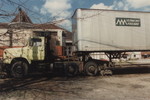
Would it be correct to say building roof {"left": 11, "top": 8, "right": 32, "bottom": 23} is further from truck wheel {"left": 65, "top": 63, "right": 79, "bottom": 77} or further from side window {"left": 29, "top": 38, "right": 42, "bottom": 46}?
truck wheel {"left": 65, "top": 63, "right": 79, "bottom": 77}

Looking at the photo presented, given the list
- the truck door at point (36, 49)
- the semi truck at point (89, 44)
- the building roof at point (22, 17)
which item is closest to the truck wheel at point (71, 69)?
the semi truck at point (89, 44)

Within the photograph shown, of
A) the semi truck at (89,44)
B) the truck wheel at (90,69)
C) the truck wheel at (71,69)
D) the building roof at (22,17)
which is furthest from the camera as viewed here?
the truck wheel at (90,69)

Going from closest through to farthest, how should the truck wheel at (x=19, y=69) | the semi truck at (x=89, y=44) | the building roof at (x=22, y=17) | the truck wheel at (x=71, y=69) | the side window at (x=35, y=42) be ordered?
the building roof at (x=22, y=17) < the truck wheel at (x=19, y=69) < the semi truck at (x=89, y=44) < the side window at (x=35, y=42) < the truck wheel at (x=71, y=69)

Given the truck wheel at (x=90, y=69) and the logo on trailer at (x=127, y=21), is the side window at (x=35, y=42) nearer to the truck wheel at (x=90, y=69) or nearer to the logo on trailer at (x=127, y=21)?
the truck wheel at (x=90, y=69)

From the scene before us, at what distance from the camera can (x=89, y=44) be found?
11203mm

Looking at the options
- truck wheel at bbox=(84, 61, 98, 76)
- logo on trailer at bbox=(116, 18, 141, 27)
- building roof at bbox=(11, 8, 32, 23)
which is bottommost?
truck wheel at bbox=(84, 61, 98, 76)

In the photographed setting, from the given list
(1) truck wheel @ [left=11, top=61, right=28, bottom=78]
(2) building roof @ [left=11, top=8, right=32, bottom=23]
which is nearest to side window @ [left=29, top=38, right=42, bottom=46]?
(1) truck wheel @ [left=11, top=61, right=28, bottom=78]

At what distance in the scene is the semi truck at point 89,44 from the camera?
1105 cm

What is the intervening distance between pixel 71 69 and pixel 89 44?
218cm

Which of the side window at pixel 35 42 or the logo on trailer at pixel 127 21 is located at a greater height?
the logo on trailer at pixel 127 21

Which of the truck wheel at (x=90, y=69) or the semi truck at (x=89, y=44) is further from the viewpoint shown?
the truck wheel at (x=90, y=69)

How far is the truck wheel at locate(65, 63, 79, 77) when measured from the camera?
1152cm

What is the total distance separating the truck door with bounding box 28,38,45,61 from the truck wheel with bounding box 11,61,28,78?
0.70m

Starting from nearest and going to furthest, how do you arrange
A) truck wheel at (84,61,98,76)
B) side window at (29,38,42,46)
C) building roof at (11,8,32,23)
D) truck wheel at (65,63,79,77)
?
building roof at (11,8,32,23), side window at (29,38,42,46), truck wheel at (65,63,79,77), truck wheel at (84,61,98,76)
